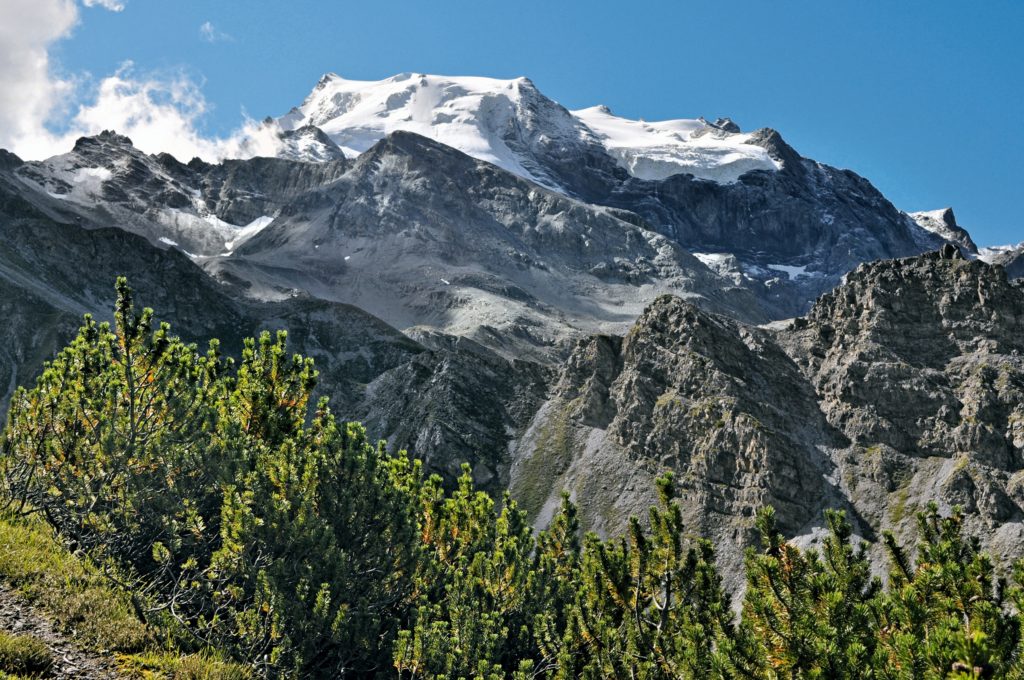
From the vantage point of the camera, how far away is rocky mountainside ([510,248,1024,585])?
9731cm

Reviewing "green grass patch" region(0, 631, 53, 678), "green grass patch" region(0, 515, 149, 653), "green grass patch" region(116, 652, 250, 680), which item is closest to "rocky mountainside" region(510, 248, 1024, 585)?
"green grass patch" region(116, 652, 250, 680)

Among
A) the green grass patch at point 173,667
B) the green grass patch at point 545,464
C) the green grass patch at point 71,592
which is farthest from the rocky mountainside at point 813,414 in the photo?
the green grass patch at point 71,592

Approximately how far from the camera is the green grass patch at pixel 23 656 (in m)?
14.3

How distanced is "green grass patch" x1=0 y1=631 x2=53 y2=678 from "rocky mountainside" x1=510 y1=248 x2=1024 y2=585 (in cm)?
8245

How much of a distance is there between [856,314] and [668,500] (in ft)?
402

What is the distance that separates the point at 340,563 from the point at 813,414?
10168 centimetres

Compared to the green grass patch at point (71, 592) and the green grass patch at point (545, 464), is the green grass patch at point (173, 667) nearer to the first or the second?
the green grass patch at point (71, 592)

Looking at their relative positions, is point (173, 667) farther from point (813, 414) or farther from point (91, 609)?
point (813, 414)

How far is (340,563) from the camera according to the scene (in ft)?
80.7

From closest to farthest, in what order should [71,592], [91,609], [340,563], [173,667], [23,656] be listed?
[23,656] → [173,667] → [91,609] → [71,592] → [340,563]

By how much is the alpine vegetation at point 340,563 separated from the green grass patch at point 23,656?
→ 362 cm

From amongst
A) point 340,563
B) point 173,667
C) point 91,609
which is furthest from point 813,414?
point 91,609

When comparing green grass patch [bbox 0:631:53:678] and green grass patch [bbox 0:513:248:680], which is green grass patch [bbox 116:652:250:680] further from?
green grass patch [bbox 0:631:53:678]

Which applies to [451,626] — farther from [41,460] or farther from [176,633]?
[41,460]
